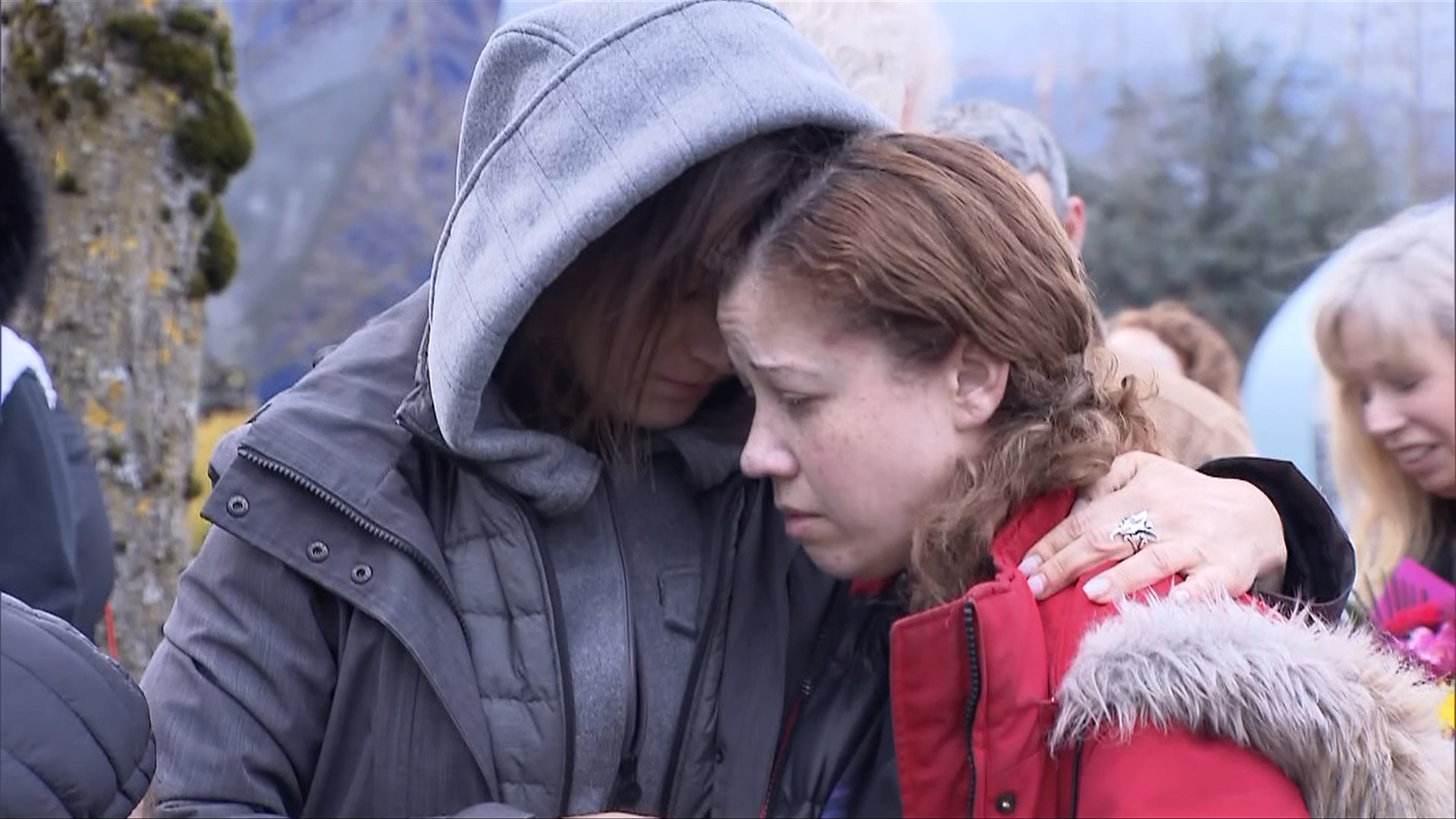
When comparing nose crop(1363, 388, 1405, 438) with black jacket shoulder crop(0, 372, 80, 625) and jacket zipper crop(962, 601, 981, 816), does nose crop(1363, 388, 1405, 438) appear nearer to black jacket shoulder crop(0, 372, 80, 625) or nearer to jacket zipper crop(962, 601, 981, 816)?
jacket zipper crop(962, 601, 981, 816)

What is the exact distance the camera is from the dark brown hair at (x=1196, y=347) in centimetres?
452

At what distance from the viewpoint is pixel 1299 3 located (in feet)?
54.9

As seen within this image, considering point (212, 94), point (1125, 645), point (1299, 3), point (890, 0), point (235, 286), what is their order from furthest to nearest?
point (1299, 3) → point (235, 286) → point (212, 94) → point (890, 0) → point (1125, 645)

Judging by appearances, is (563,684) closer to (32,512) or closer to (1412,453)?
(32,512)

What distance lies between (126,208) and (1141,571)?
10.6 ft

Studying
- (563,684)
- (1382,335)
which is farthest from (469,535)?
(1382,335)

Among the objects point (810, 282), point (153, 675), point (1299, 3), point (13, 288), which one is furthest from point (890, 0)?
point (1299, 3)

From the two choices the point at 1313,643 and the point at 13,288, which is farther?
the point at 13,288

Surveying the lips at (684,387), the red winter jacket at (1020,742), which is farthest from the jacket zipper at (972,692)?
the lips at (684,387)

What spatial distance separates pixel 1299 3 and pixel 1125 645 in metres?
16.9

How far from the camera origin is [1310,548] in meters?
1.84

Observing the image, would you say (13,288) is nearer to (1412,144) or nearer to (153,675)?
(153,675)

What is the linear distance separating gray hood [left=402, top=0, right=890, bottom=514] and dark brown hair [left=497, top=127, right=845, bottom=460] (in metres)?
0.05

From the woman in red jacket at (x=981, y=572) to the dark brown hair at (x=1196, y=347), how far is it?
9.16 ft
